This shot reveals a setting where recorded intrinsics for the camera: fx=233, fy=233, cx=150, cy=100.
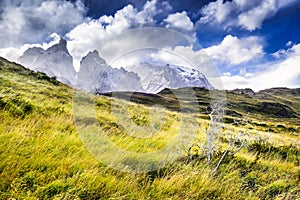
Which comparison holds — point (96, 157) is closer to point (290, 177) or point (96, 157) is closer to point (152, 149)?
point (152, 149)

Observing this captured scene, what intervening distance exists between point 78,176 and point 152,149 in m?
3.13

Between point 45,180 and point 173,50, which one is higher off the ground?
point 173,50

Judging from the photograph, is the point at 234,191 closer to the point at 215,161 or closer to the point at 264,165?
the point at 215,161

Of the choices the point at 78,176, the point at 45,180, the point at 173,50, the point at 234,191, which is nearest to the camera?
the point at 45,180

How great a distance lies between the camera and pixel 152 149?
6785 mm

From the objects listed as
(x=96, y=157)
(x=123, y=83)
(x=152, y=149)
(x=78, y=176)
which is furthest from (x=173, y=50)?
(x=78, y=176)

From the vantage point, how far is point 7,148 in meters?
4.24

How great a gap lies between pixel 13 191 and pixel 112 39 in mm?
4871

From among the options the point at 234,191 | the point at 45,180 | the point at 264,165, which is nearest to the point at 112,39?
the point at 45,180

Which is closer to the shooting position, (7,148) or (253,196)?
(7,148)

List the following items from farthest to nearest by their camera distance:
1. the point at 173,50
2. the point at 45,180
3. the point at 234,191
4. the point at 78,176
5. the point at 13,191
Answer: the point at 173,50, the point at 234,191, the point at 78,176, the point at 45,180, the point at 13,191

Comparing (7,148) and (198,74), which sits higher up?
(198,74)

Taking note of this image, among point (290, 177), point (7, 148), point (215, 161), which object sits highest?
point (7, 148)

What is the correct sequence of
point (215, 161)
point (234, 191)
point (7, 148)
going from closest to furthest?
point (7, 148) → point (234, 191) → point (215, 161)
